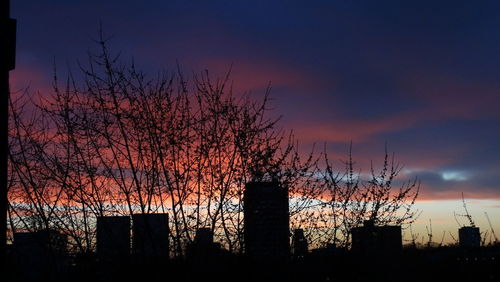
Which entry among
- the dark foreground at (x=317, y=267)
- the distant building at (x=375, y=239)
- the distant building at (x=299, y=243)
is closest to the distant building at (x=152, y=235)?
the dark foreground at (x=317, y=267)

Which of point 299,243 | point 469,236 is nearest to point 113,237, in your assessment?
point 299,243

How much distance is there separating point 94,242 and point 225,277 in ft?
8.43

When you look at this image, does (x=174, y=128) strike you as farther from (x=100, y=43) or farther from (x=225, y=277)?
(x=225, y=277)

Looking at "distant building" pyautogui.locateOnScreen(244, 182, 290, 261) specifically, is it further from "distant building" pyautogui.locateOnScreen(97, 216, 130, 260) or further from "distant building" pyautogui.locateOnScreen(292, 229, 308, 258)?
"distant building" pyautogui.locateOnScreen(97, 216, 130, 260)

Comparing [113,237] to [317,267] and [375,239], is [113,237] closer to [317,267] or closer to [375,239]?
[317,267]

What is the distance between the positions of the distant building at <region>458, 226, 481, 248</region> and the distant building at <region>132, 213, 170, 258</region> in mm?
5150

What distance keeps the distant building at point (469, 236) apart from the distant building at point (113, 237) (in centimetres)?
585

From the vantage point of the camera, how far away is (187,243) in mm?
9828

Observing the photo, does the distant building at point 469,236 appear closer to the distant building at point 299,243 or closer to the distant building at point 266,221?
the distant building at point 299,243

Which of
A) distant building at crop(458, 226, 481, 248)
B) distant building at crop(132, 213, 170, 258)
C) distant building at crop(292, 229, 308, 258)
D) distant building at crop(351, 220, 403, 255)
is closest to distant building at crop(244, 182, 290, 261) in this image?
distant building at crop(292, 229, 308, 258)

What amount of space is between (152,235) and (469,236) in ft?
18.5

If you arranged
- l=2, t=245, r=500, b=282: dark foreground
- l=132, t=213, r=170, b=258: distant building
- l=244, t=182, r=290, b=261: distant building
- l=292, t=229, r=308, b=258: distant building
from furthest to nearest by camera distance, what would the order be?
l=292, t=229, r=308, b=258: distant building → l=244, t=182, r=290, b=261: distant building → l=132, t=213, r=170, b=258: distant building → l=2, t=245, r=500, b=282: dark foreground

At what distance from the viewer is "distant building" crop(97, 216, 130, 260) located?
998 cm

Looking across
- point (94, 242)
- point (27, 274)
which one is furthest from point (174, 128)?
point (27, 274)
